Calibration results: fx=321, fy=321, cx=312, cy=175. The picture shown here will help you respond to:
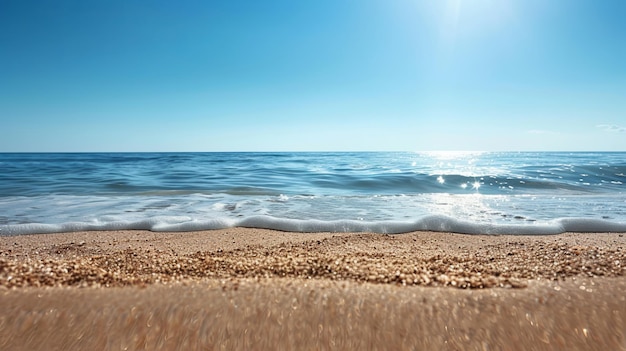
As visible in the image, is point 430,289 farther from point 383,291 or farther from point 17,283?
point 17,283

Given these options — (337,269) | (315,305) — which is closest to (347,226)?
(337,269)

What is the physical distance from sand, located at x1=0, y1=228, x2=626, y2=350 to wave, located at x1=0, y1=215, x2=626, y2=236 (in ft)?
9.49

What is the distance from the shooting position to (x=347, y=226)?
17.4 ft

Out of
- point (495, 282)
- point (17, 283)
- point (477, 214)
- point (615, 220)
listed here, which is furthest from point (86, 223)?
point (615, 220)

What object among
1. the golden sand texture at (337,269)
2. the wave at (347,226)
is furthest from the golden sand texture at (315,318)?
the wave at (347,226)

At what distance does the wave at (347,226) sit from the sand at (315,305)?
2893 millimetres

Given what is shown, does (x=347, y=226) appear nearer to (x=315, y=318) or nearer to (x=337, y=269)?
(x=337, y=269)

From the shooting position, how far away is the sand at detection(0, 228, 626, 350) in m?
1.43

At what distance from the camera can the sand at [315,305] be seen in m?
1.43

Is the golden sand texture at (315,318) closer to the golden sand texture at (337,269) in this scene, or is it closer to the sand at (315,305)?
the sand at (315,305)

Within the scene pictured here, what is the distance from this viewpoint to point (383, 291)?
174 centimetres

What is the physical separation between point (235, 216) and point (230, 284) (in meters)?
4.48

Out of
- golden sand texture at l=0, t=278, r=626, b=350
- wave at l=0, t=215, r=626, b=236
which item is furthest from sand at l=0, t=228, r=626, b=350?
wave at l=0, t=215, r=626, b=236

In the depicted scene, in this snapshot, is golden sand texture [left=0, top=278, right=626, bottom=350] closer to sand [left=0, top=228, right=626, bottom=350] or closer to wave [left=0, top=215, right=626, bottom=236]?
sand [left=0, top=228, right=626, bottom=350]
